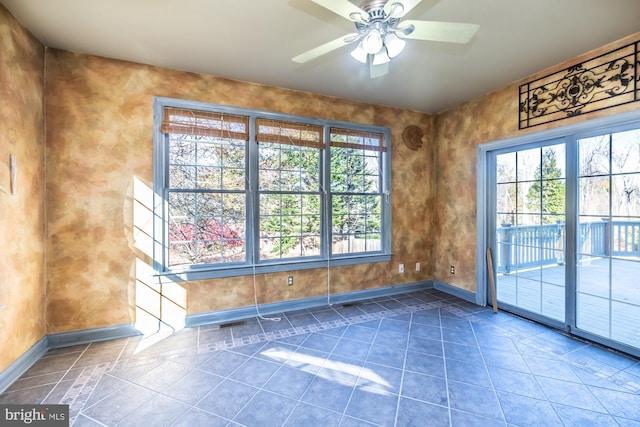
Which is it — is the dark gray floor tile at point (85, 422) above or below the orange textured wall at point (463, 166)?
below

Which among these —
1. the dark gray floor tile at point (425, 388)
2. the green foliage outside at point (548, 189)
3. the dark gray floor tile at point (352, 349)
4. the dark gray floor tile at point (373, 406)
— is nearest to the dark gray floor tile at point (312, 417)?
the dark gray floor tile at point (373, 406)

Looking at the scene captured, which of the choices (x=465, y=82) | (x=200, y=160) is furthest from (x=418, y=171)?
(x=200, y=160)

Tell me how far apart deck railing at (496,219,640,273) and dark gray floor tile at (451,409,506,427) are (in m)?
2.06

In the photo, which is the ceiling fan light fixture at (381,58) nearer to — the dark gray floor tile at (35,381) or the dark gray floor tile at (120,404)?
the dark gray floor tile at (120,404)

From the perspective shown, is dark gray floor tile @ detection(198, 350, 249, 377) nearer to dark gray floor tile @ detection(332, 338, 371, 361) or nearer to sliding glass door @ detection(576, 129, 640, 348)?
dark gray floor tile @ detection(332, 338, 371, 361)

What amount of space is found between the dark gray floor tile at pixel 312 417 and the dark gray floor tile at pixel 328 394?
5cm

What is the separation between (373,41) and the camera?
5.67 ft

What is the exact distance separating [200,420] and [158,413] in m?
0.30

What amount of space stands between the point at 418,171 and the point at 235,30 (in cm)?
313

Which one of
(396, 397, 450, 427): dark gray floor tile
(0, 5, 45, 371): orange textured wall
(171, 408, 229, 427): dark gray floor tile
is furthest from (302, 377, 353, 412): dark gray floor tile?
(0, 5, 45, 371): orange textured wall

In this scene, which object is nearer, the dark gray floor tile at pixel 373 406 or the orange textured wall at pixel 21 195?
the dark gray floor tile at pixel 373 406

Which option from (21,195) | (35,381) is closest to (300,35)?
(21,195)

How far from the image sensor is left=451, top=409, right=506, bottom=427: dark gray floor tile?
165cm

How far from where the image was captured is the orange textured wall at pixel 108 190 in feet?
8.43
